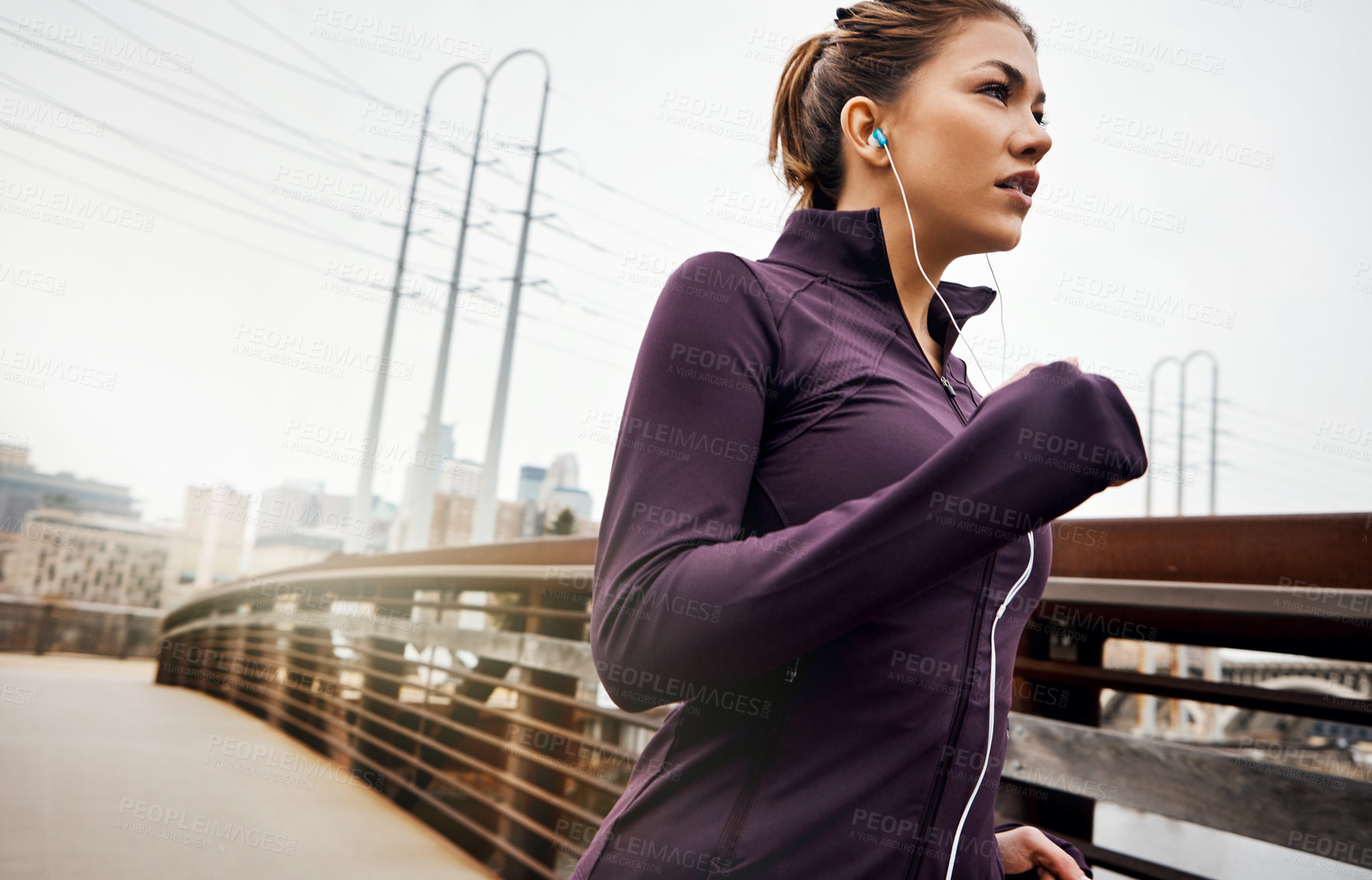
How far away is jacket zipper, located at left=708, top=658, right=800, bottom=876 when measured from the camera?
71cm

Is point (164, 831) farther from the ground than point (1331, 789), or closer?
closer

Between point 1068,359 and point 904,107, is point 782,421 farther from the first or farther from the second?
point 904,107

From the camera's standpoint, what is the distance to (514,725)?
3553mm

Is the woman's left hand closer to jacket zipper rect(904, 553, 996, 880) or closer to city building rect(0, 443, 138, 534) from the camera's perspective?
jacket zipper rect(904, 553, 996, 880)

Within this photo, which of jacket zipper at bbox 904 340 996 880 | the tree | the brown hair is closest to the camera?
jacket zipper at bbox 904 340 996 880

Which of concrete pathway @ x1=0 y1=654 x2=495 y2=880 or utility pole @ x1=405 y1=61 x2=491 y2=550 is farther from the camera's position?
utility pole @ x1=405 y1=61 x2=491 y2=550

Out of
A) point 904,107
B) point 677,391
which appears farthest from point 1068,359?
point 904,107

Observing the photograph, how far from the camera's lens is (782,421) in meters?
0.80

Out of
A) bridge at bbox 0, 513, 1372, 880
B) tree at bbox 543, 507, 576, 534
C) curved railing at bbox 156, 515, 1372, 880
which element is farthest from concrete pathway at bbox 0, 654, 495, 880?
tree at bbox 543, 507, 576, 534

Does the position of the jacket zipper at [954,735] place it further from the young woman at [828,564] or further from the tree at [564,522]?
the tree at [564,522]

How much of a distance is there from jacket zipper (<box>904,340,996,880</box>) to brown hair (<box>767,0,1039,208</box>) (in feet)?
1.81

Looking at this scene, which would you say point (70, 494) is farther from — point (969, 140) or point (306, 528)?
point (969, 140)

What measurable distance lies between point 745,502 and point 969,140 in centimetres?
50

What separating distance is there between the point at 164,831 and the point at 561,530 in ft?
47.7
